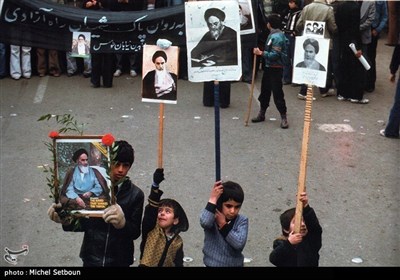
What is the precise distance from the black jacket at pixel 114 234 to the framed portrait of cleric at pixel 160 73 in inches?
26.8

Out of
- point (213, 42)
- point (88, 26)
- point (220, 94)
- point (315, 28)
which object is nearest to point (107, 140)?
point (213, 42)

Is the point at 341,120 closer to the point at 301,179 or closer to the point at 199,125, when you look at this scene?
the point at 199,125

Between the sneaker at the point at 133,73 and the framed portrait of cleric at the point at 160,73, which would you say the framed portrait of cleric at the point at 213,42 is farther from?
the sneaker at the point at 133,73

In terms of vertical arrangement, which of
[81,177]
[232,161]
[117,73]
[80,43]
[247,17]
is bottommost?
[232,161]

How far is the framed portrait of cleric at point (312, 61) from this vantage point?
14.5ft

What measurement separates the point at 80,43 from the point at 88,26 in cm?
41

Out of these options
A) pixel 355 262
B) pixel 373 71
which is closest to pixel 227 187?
pixel 355 262

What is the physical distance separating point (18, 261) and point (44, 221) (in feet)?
2.34

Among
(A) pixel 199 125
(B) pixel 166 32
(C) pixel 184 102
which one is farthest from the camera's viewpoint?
(C) pixel 184 102

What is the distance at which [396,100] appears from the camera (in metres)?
8.19

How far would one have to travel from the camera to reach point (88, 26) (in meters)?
7.73

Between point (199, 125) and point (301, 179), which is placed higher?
point (301, 179)

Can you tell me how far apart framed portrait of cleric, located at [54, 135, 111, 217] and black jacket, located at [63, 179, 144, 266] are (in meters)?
0.15

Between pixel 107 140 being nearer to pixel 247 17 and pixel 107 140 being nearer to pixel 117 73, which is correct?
pixel 247 17
